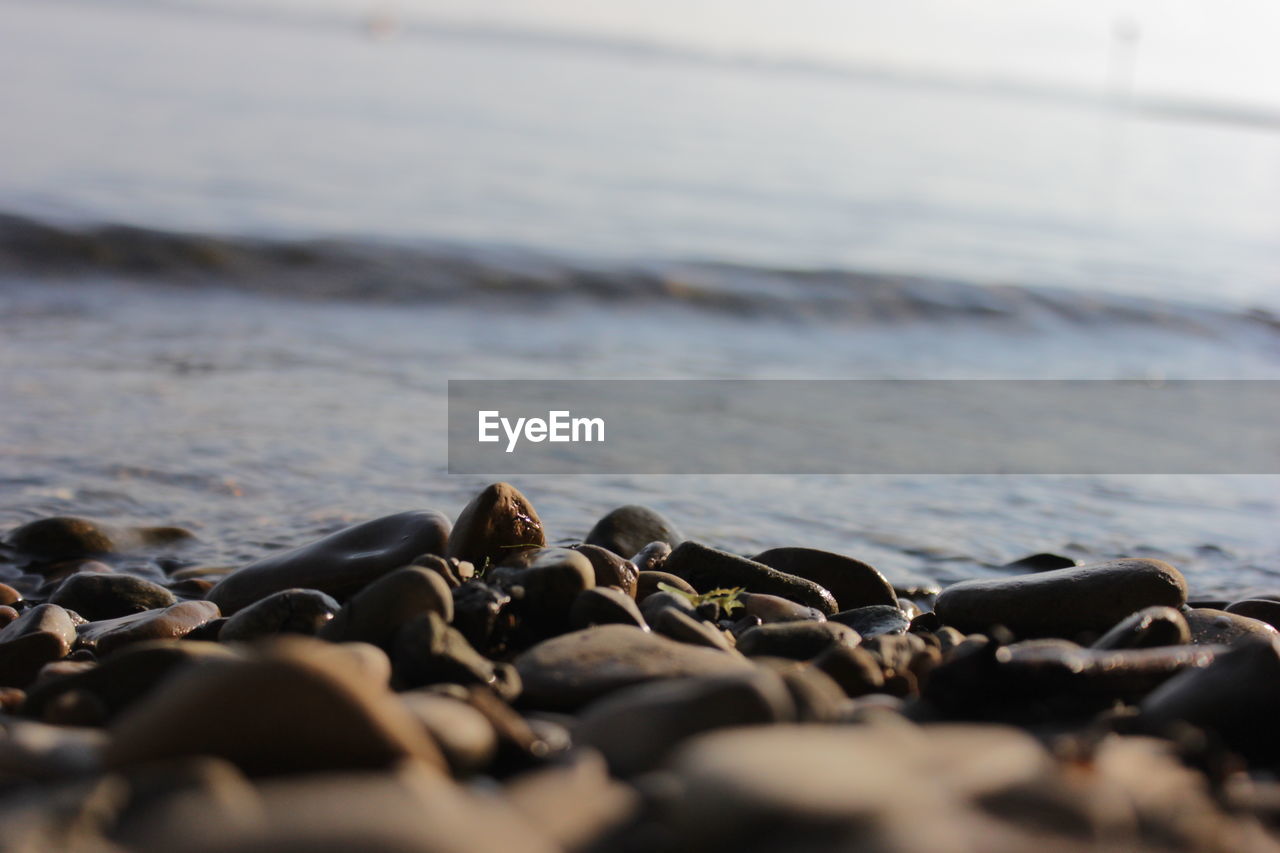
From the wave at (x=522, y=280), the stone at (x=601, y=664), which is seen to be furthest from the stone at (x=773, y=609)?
the wave at (x=522, y=280)

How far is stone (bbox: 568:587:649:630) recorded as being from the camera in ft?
9.98

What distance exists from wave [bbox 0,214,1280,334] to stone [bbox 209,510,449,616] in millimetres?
7068

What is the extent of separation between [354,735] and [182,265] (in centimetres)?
1026

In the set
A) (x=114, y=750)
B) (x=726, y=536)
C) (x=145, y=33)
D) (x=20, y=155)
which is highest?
(x=145, y=33)

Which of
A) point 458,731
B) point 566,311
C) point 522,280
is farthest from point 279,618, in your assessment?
point 522,280

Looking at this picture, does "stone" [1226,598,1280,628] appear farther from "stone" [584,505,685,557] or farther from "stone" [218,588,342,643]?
"stone" [218,588,342,643]

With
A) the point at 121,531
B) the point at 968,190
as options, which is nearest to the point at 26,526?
the point at 121,531

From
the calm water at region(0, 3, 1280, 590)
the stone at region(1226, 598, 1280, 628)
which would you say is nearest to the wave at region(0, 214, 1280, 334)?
the calm water at region(0, 3, 1280, 590)

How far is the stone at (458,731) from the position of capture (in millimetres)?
2057

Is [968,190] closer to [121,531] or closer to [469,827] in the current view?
[121,531]

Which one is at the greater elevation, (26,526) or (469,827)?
(469,827)

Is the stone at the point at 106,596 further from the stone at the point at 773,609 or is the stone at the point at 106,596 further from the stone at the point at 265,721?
the stone at the point at 265,721

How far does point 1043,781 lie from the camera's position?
1736mm

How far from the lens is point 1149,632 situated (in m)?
3.00
